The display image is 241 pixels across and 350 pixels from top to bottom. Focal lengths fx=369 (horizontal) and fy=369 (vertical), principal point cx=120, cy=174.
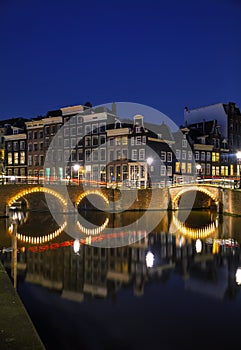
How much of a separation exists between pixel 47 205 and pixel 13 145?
81.4 feet

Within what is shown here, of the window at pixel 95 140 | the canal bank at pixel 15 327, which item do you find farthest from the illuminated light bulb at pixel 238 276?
the window at pixel 95 140

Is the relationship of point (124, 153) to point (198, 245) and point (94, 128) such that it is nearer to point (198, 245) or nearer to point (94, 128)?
point (94, 128)

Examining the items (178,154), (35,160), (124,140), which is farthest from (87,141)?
(178,154)

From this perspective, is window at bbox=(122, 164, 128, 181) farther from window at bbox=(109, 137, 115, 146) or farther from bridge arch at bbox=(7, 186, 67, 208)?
bridge arch at bbox=(7, 186, 67, 208)

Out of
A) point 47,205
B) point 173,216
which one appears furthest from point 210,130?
point 47,205

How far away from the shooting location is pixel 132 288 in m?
14.2

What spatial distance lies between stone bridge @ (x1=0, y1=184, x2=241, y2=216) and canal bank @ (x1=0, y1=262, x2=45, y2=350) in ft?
89.5

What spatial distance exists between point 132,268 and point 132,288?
3002 mm

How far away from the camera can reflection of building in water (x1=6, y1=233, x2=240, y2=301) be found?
14.3m

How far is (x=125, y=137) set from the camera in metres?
49.1

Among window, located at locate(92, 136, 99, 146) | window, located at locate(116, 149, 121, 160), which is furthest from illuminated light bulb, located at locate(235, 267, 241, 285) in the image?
window, located at locate(92, 136, 99, 146)

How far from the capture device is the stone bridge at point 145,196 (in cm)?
3759

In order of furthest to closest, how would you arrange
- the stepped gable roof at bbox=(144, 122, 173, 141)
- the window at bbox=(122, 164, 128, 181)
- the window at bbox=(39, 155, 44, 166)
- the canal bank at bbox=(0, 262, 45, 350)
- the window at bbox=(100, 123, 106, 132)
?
the window at bbox=(39, 155, 44, 166) < the window at bbox=(100, 123, 106, 132) < the window at bbox=(122, 164, 128, 181) < the stepped gable roof at bbox=(144, 122, 173, 141) < the canal bank at bbox=(0, 262, 45, 350)

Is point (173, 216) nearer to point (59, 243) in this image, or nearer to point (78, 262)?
point (59, 243)
